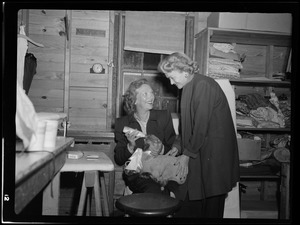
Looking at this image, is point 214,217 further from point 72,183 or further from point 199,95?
point 72,183

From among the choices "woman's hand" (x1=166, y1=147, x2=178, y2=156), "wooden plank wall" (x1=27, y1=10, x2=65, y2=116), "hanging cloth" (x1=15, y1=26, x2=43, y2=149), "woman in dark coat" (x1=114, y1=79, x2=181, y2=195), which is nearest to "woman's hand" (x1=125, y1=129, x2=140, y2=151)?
"woman in dark coat" (x1=114, y1=79, x2=181, y2=195)

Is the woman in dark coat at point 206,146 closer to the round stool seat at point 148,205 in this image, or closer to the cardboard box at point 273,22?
the round stool seat at point 148,205

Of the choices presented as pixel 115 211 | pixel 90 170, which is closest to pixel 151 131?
pixel 90 170

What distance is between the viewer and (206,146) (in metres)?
2.03

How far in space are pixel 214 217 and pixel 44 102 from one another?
148cm

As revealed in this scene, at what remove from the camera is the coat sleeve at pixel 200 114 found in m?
2.00

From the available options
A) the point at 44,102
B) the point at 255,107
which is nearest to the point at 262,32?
the point at 255,107

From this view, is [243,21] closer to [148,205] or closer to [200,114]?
[200,114]

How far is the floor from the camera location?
80.9 inches

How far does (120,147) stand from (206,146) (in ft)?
2.17

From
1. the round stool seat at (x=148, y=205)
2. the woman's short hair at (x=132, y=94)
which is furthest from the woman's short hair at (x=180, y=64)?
the round stool seat at (x=148, y=205)

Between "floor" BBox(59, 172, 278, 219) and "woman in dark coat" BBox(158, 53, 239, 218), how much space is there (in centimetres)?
36

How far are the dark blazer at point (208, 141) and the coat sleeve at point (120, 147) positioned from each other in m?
0.47

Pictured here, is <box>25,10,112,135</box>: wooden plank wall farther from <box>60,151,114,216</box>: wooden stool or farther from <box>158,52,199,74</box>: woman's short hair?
<box>158,52,199,74</box>: woman's short hair
